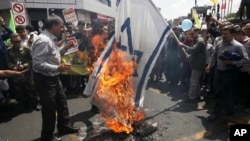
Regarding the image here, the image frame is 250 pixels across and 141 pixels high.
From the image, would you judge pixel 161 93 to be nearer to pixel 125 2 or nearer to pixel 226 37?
pixel 226 37

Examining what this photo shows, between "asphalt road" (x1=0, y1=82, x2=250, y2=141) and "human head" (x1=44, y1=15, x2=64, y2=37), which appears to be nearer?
"human head" (x1=44, y1=15, x2=64, y2=37)

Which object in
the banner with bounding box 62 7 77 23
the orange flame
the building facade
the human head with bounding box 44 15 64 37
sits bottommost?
the orange flame

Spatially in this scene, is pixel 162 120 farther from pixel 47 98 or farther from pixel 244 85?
pixel 47 98

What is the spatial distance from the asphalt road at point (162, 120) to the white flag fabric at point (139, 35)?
3.68 ft

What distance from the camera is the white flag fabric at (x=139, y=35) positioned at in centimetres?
443

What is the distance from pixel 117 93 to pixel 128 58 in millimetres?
654

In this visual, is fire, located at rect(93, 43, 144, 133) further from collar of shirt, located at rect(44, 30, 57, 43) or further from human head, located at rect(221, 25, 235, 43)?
human head, located at rect(221, 25, 235, 43)

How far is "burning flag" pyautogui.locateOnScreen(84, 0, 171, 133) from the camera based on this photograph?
4.44m

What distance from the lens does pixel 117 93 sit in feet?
14.9

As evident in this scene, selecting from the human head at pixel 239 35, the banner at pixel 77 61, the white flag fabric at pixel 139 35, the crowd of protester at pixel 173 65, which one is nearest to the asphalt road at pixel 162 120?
the crowd of protester at pixel 173 65

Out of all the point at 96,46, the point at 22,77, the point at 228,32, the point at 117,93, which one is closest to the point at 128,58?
the point at 117,93

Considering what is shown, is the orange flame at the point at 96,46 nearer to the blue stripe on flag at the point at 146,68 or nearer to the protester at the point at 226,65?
the blue stripe on flag at the point at 146,68

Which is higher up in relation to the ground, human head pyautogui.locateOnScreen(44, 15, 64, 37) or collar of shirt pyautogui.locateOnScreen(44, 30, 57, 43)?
human head pyautogui.locateOnScreen(44, 15, 64, 37)

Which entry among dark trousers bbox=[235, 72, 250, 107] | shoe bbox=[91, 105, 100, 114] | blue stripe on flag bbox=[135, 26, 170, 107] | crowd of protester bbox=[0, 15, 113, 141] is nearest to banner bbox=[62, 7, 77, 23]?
crowd of protester bbox=[0, 15, 113, 141]
